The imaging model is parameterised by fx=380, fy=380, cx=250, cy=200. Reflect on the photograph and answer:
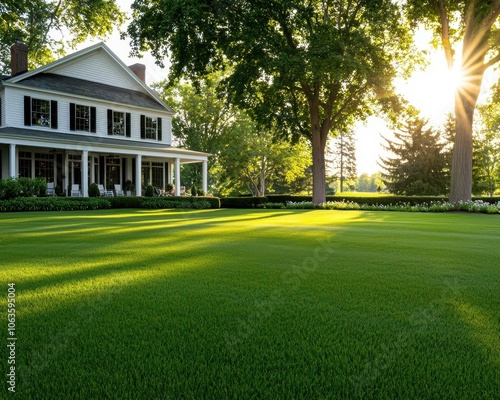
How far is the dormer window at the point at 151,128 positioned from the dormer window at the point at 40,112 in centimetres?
610

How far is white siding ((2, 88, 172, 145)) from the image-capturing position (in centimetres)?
2209

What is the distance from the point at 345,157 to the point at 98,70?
5904 cm

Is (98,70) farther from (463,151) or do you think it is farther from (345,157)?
(345,157)

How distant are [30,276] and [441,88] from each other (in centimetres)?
2442

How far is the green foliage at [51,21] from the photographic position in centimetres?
2532

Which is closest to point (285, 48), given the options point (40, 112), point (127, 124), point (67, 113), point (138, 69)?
point (127, 124)

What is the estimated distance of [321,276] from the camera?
4.31 meters

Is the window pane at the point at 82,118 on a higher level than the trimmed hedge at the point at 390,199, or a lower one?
higher

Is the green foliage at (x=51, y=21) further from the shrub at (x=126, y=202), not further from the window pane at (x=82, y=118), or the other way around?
the shrub at (x=126, y=202)

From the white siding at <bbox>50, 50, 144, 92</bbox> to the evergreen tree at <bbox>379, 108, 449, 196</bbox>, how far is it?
27012 millimetres

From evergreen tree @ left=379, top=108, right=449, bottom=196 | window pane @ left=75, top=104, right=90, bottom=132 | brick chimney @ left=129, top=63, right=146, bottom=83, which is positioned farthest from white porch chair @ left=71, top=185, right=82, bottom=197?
evergreen tree @ left=379, top=108, right=449, bottom=196

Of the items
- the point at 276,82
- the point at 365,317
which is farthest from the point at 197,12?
the point at 365,317

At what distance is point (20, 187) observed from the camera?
59.2 ft

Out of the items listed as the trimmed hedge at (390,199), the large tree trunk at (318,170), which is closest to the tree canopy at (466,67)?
the trimmed hedge at (390,199)
